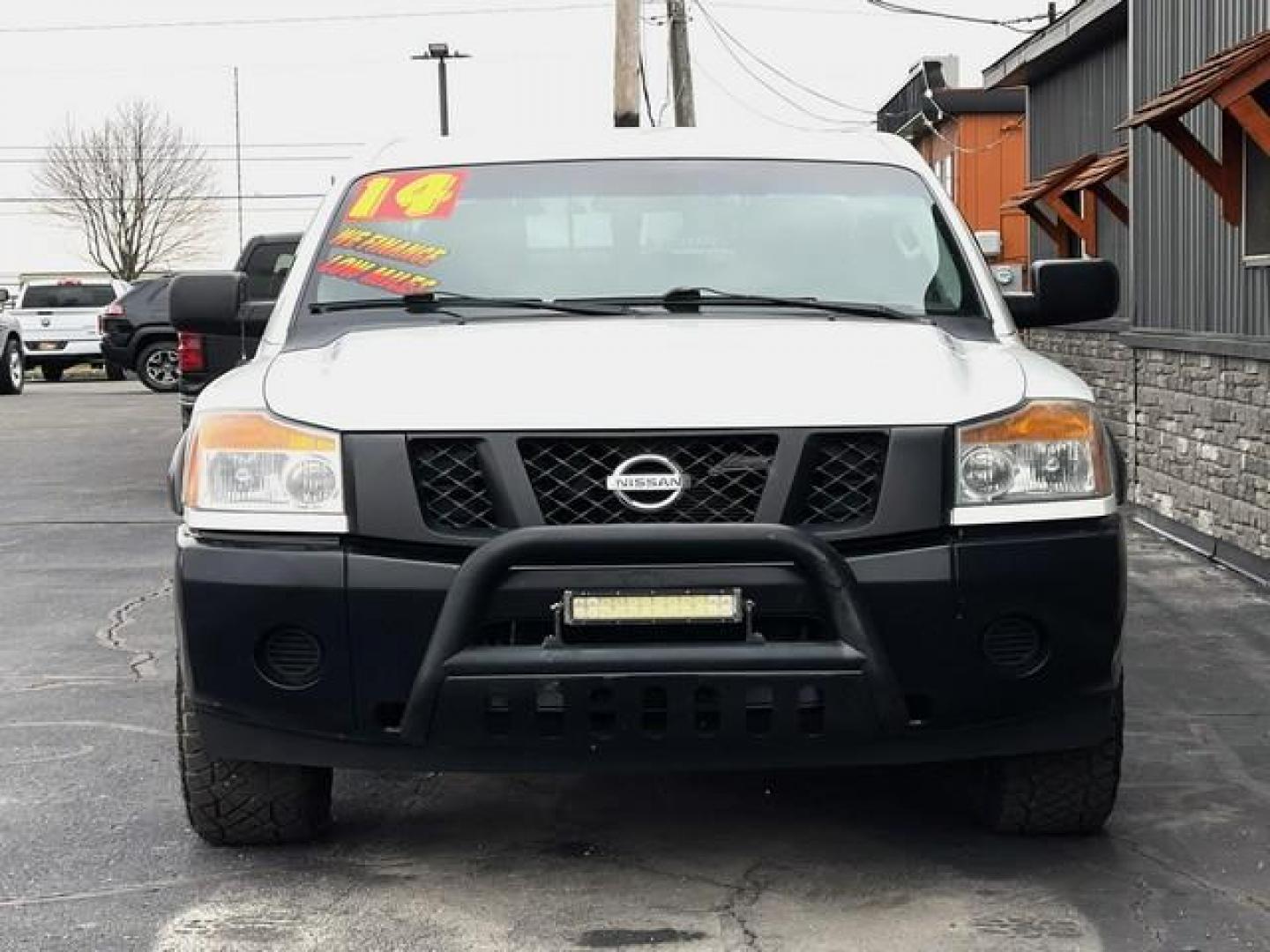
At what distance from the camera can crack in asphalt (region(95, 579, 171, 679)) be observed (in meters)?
7.95

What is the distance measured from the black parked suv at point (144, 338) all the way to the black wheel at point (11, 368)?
3.67m

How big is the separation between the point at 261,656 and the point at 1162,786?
2628mm

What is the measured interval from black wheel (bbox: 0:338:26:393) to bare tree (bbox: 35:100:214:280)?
53.1 metres

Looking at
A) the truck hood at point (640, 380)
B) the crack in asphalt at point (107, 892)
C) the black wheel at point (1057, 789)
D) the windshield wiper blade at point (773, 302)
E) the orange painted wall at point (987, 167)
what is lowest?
the crack in asphalt at point (107, 892)

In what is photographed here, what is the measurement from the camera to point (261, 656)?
15.1 feet

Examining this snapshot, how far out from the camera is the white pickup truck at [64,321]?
121 feet

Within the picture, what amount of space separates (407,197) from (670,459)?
1.77 metres

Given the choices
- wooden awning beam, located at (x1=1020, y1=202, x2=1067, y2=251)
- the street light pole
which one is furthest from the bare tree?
wooden awning beam, located at (x1=1020, y1=202, x2=1067, y2=251)

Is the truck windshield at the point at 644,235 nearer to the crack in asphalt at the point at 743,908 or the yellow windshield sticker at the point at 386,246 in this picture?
the yellow windshield sticker at the point at 386,246

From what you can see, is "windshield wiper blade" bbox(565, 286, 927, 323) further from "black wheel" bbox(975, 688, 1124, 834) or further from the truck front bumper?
"black wheel" bbox(975, 688, 1124, 834)

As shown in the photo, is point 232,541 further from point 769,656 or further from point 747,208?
point 747,208

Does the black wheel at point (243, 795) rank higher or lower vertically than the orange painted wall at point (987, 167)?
lower

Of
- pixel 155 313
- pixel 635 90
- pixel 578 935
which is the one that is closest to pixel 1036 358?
pixel 578 935

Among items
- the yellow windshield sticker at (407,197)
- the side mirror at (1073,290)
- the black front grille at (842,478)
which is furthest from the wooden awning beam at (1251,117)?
the black front grille at (842,478)
